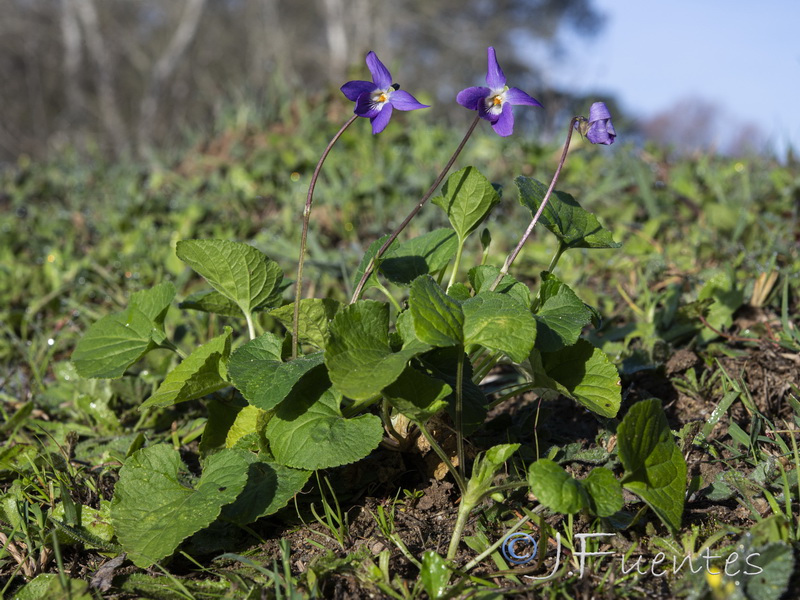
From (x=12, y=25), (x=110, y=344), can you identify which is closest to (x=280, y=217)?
(x=110, y=344)

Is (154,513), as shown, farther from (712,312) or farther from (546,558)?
(712,312)

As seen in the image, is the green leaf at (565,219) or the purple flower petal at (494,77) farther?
the green leaf at (565,219)

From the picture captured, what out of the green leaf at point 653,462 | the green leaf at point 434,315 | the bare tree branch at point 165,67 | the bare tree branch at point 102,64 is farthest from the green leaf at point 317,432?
the bare tree branch at point 102,64

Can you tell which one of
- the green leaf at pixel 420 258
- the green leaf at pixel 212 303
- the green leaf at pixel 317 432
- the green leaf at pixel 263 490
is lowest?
the green leaf at pixel 263 490

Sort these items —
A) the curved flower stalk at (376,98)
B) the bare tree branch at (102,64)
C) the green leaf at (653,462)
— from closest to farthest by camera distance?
the green leaf at (653,462), the curved flower stalk at (376,98), the bare tree branch at (102,64)

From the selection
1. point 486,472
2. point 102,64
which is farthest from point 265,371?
point 102,64

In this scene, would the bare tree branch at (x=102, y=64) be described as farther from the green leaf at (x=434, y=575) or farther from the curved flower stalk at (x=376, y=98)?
the green leaf at (x=434, y=575)

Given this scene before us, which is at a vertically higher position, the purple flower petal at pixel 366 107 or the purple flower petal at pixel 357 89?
the purple flower petal at pixel 357 89
